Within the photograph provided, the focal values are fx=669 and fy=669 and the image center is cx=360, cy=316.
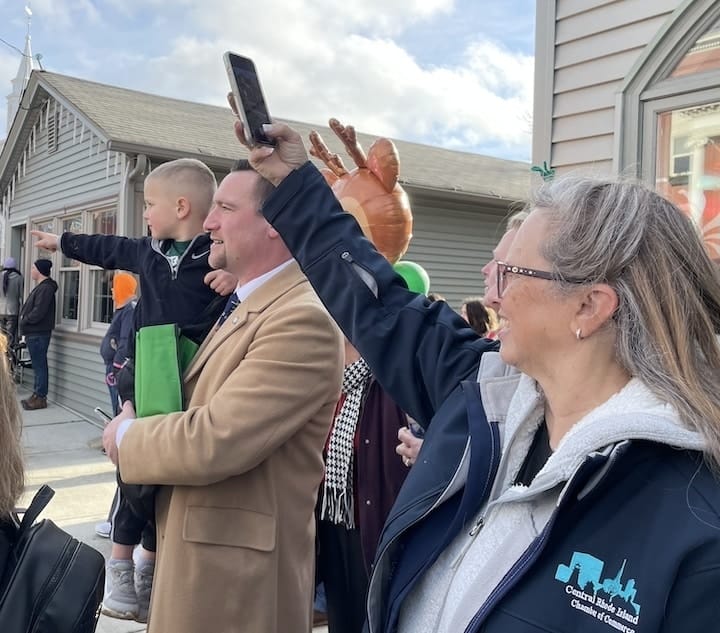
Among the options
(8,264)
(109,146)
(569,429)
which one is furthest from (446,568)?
(8,264)

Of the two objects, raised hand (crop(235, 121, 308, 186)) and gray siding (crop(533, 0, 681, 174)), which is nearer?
raised hand (crop(235, 121, 308, 186))

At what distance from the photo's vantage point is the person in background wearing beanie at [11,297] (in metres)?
9.68

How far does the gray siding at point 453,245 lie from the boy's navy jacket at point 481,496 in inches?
310

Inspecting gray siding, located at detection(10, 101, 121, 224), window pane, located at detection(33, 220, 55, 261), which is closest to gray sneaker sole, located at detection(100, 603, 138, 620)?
gray siding, located at detection(10, 101, 121, 224)

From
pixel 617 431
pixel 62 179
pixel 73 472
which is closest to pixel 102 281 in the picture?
pixel 62 179

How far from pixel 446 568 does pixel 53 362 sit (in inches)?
373

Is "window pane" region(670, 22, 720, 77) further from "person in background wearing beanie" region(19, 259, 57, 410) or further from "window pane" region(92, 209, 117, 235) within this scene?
"person in background wearing beanie" region(19, 259, 57, 410)

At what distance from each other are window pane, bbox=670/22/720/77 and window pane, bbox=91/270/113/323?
684cm

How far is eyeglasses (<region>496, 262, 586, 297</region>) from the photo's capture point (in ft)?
3.79

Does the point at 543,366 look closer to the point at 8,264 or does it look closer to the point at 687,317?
the point at 687,317

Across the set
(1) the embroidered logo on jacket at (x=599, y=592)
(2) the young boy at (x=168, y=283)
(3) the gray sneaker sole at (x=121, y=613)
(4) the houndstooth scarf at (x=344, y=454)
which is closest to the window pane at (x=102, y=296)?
(2) the young boy at (x=168, y=283)

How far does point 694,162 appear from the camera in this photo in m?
3.38

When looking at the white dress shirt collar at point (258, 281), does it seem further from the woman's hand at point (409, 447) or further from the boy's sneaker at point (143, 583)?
the boy's sneaker at point (143, 583)

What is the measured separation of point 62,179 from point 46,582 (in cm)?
878
